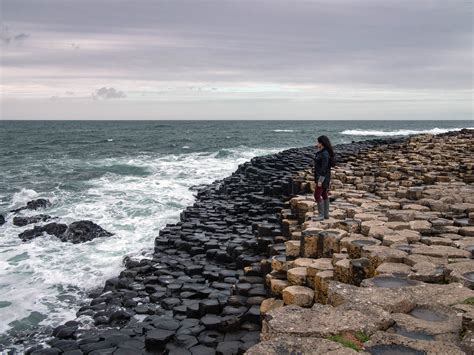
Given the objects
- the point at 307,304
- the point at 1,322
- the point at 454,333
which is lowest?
the point at 1,322

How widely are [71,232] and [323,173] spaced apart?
8271 millimetres

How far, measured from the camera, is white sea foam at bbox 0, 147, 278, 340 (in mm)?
9805

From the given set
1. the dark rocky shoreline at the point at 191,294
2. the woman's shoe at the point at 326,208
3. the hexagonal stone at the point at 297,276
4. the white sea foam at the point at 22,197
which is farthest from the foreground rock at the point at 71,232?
the hexagonal stone at the point at 297,276

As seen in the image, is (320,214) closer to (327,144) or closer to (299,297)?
(327,144)

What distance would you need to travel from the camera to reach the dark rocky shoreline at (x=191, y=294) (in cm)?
702

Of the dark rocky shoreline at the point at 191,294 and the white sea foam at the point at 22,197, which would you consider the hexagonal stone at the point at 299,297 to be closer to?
the dark rocky shoreline at the point at 191,294

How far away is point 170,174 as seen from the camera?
27.5 m

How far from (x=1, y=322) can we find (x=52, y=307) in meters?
0.94

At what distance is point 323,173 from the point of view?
9359 millimetres

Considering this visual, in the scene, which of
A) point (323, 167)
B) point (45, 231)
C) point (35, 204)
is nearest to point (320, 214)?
point (323, 167)

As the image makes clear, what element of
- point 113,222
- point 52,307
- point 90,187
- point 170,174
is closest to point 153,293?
point 52,307

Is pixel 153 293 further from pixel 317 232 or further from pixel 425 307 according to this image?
pixel 425 307

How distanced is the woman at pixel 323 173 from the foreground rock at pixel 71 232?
288 inches

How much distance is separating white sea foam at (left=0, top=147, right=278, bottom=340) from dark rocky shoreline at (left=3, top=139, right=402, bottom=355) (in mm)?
755
